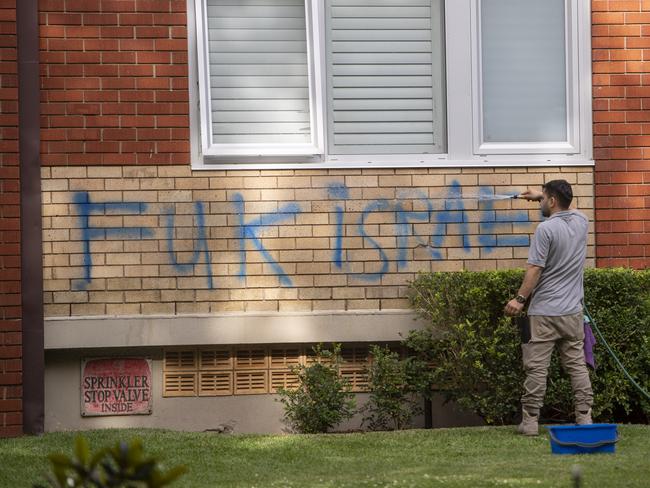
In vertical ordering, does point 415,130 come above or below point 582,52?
below

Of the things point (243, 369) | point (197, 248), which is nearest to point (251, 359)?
point (243, 369)

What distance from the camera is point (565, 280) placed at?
8469mm

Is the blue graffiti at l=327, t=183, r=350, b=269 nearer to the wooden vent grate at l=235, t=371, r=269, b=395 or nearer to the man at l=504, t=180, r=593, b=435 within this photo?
the wooden vent grate at l=235, t=371, r=269, b=395

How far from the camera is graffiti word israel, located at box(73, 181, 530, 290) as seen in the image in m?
9.55

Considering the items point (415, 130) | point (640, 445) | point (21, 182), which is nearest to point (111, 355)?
point (21, 182)

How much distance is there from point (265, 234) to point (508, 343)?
2114mm

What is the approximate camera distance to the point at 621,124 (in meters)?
10.0

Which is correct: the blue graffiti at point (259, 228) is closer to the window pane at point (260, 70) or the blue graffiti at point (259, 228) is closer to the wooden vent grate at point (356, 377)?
the window pane at point (260, 70)

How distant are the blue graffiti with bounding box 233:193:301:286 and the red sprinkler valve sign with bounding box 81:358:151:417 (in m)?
1.14

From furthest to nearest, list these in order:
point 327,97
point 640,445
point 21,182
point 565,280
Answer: point 327,97, point 21,182, point 565,280, point 640,445

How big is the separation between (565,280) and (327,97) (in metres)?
2.66

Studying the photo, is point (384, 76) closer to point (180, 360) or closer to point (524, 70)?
point (524, 70)

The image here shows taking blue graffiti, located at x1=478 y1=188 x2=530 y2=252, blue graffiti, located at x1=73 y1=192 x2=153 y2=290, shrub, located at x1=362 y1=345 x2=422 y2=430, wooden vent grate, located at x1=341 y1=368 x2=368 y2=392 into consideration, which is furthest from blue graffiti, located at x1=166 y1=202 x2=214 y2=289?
blue graffiti, located at x1=478 y1=188 x2=530 y2=252

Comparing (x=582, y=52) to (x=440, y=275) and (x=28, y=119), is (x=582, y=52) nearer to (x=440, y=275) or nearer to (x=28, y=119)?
(x=440, y=275)
